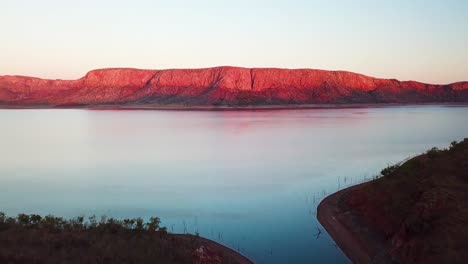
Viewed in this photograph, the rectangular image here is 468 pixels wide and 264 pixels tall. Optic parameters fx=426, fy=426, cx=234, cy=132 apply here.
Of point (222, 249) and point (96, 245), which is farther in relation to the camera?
point (222, 249)

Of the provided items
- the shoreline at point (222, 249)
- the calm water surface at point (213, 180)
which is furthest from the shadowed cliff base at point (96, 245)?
the calm water surface at point (213, 180)

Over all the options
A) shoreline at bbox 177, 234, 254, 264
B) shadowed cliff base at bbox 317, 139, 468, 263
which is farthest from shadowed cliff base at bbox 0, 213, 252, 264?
shadowed cliff base at bbox 317, 139, 468, 263

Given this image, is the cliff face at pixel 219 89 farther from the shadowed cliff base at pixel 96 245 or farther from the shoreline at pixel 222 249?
the shadowed cliff base at pixel 96 245

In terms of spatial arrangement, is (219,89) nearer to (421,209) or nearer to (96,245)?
(421,209)

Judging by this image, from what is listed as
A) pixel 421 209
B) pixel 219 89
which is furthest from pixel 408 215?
pixel 219 89

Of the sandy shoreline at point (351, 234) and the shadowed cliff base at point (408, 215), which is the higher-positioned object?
the shadowed cliff base at point (408, 215)

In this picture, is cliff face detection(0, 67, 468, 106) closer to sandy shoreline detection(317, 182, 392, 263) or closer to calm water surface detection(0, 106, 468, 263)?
calm water surface detection(0, 106, 468, 263)
